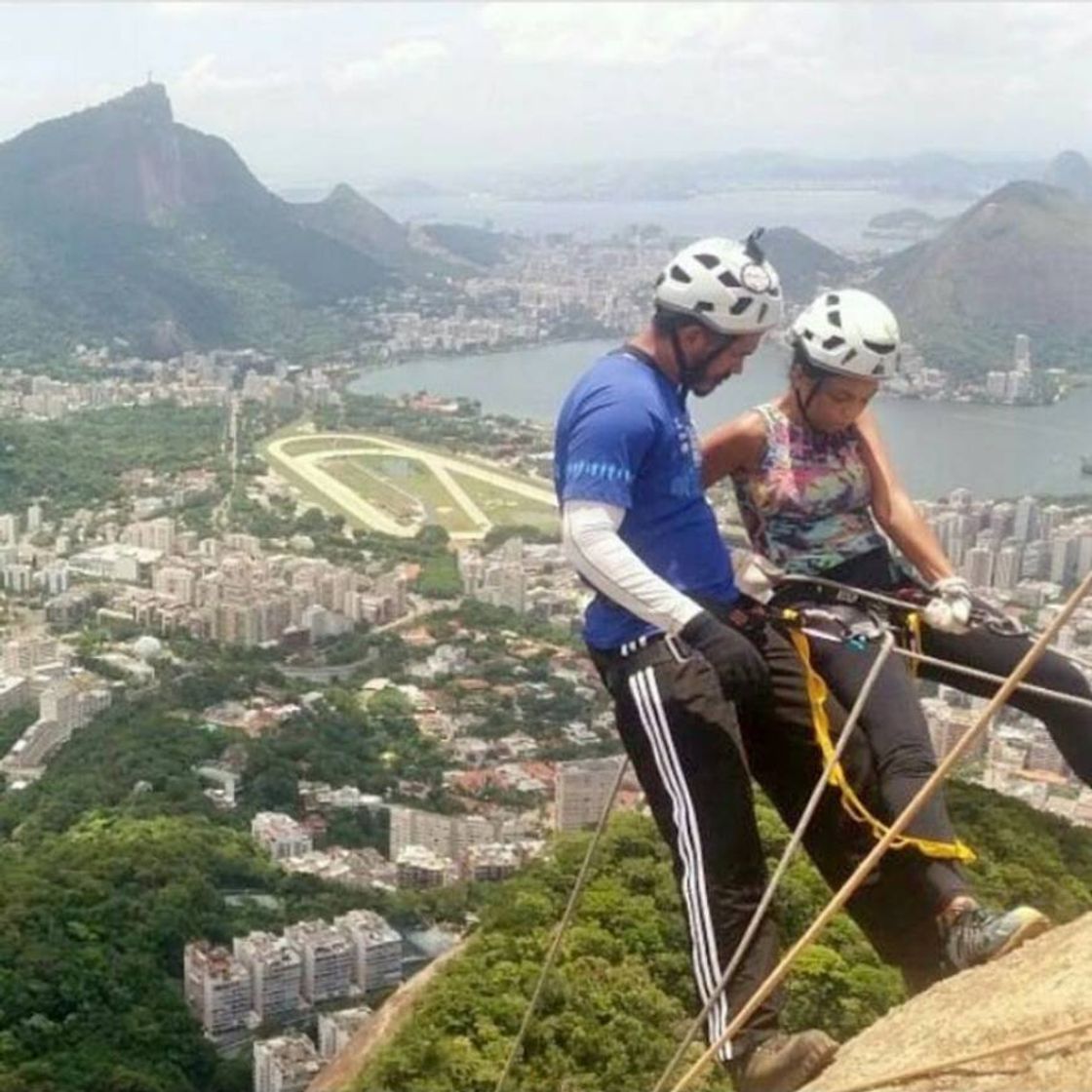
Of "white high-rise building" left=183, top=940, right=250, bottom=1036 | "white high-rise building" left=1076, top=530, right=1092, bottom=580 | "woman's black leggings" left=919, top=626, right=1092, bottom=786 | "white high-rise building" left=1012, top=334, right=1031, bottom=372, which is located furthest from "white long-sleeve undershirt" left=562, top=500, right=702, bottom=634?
"white high-rise building" left=1012, top=334, right=1031, bottom=372

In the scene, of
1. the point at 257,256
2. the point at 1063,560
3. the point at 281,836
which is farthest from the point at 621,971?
the point at 257,256

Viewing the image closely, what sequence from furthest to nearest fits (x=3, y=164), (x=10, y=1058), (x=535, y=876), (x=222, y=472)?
(x=3, y=164)
(x=222, y=472)
(x=10, y=1058)
(x=535, y=876)

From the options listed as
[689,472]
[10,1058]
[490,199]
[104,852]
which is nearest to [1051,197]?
[104,852]

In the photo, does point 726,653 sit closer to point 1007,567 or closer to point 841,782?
point 841,782

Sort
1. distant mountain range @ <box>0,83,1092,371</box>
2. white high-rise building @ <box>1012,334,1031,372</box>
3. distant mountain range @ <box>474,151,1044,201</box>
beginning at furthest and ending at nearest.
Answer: distant mountain range @ <box>474,151,1044,201</box> → distant mountain range @ <box>0,83,1092,371</box> → white high-rise building @ <box>1012,334,1031,372</box>

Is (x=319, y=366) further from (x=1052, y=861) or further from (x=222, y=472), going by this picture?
(x=1052, y=861)

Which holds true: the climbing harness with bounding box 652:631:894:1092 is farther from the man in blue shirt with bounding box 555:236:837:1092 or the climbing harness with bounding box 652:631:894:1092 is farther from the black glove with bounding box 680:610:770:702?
the black glove with bounding box 680:610:770:702
